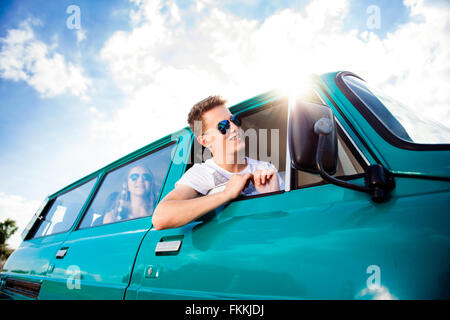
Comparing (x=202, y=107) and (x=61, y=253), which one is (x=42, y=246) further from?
(x=202, y=107)

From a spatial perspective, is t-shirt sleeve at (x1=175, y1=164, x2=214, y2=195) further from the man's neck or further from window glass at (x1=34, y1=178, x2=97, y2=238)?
window glass at (x1=34, y1=178, x2=97, y2=238)

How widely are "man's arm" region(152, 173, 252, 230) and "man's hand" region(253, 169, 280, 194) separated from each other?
0.22 feet

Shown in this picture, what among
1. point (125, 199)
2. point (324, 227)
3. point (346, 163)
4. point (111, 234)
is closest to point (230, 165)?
point (346, 163)

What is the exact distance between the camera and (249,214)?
1351 millimetres

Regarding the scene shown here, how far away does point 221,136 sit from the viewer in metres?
1.97

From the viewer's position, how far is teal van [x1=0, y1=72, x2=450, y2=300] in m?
0.86

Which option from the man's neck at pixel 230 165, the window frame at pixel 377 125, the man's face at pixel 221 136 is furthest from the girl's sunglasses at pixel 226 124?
the window frame at pixel 377 125

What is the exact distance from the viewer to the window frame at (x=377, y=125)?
1001mm

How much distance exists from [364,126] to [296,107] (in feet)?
1.30
